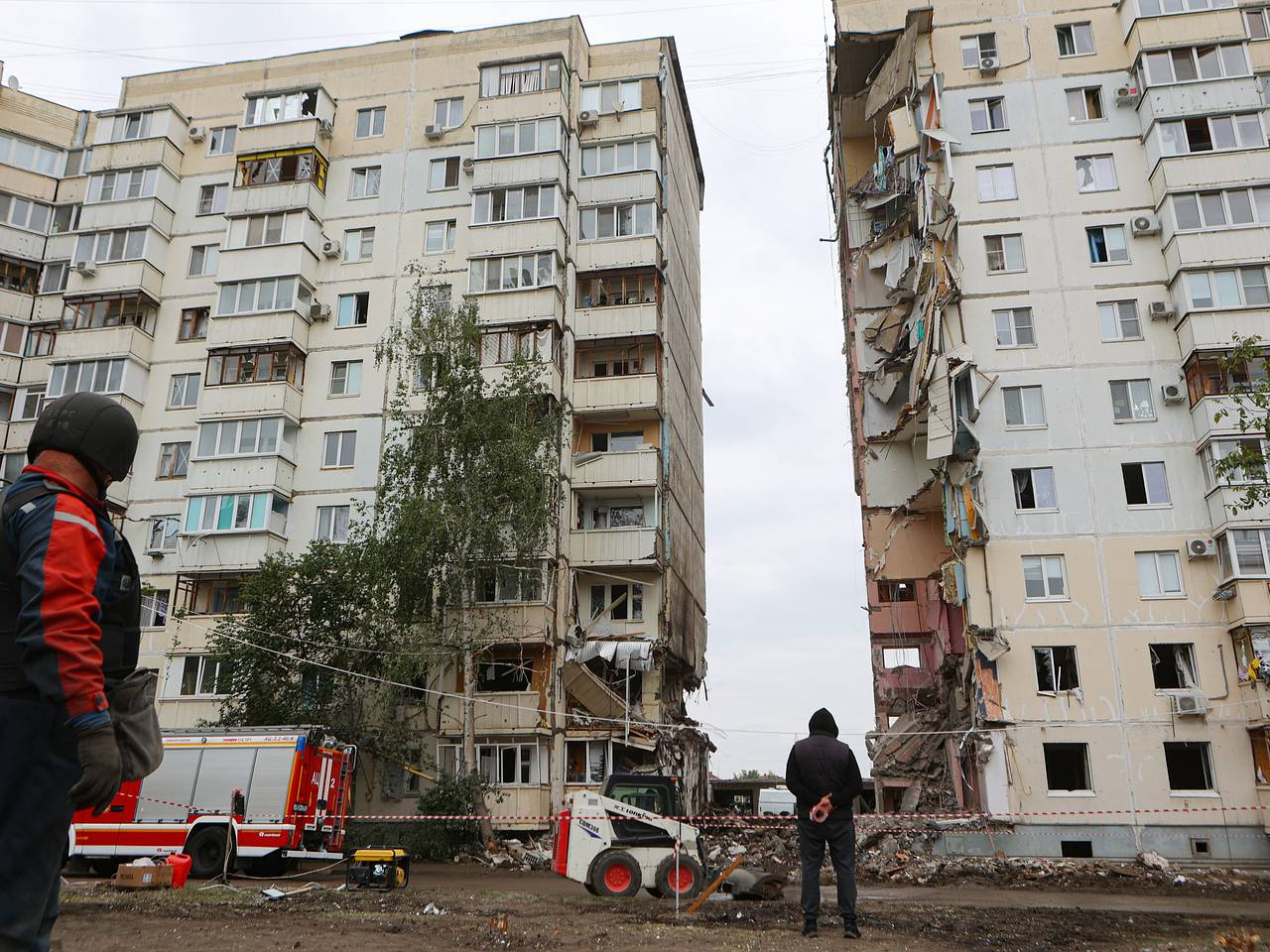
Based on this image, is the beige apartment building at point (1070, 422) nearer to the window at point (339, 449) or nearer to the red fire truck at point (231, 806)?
the red fire truck at point (231, 806)

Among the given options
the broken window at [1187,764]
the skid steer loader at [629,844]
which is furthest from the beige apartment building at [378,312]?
A: the broken window at [1187,764]

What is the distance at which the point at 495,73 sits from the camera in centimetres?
4250

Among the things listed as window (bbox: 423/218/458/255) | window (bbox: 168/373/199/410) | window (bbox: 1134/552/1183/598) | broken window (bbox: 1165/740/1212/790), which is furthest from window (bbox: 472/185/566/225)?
broken window (bbox: 1165/740/1212/790)

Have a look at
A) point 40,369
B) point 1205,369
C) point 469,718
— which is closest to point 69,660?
point 469,718

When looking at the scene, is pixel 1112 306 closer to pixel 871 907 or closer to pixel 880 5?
pixel 880 5

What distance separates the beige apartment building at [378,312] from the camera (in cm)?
3572

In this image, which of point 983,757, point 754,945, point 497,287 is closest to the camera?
point 754,945

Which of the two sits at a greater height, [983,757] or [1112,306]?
[1112,306]

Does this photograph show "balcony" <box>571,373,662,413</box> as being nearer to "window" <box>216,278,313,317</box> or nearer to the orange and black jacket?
"window" <box>216,278,313,317</box>

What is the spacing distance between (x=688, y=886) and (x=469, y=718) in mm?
16124

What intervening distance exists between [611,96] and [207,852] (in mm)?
33749

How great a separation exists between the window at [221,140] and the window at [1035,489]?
36824 mm

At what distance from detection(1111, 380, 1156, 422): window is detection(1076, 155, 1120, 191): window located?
763cm

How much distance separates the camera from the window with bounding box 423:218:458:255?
42.0 meters
